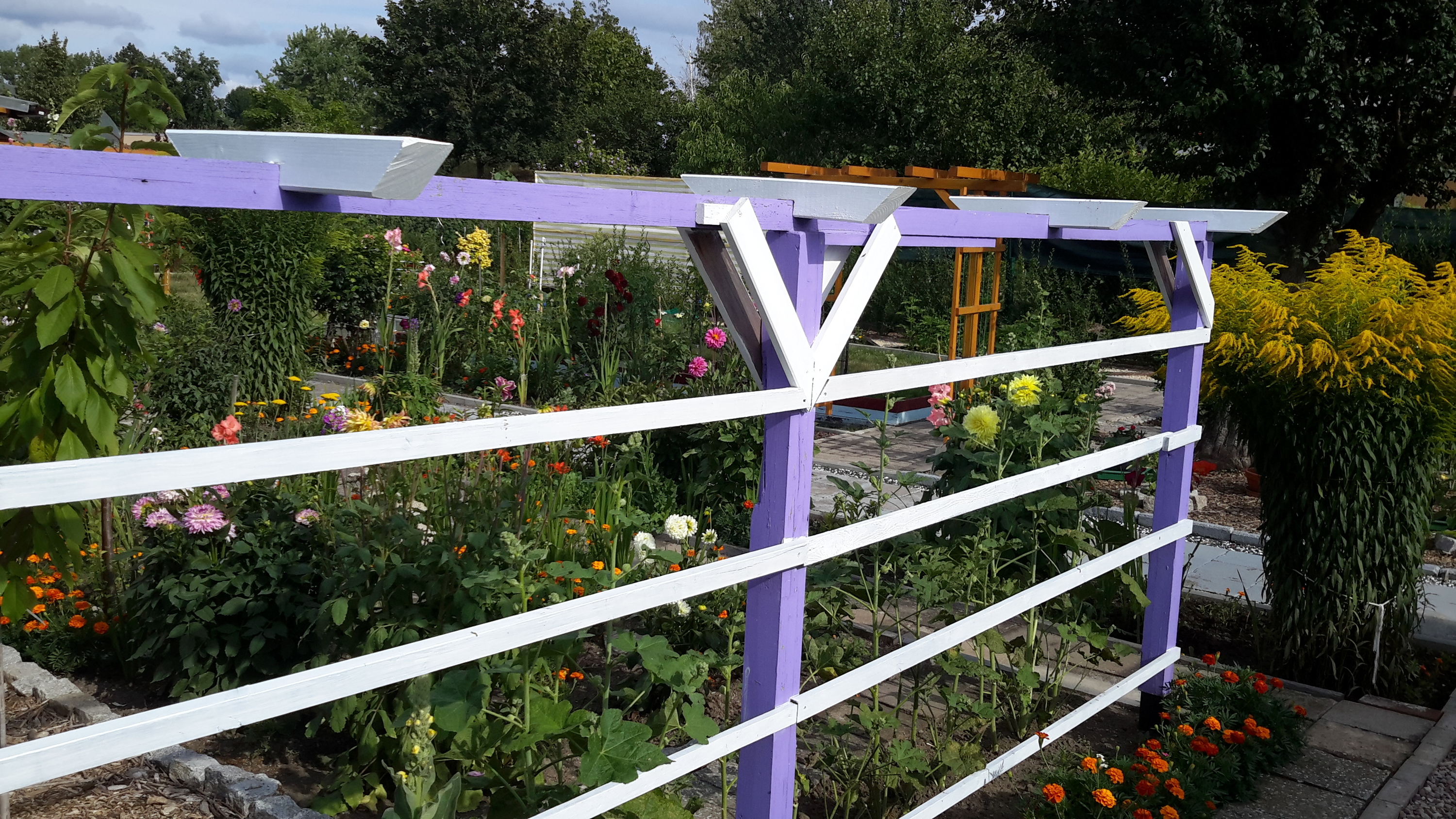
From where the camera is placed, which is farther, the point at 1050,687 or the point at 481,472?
the point at 481,472

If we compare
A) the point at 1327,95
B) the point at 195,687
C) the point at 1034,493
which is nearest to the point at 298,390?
the point at 195,687

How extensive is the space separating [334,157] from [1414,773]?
12.0ft

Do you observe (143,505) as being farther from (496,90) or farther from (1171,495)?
(496,90)

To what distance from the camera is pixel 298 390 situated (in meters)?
6.66

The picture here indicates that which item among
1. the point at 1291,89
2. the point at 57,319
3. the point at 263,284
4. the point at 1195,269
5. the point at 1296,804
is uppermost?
the point at 1291,89

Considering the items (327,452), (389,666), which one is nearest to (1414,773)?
(389,666)

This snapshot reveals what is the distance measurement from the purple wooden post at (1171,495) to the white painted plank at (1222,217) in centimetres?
13

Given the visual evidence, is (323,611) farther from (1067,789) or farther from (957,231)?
(1067,789)

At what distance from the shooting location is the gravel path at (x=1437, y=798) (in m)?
3.17

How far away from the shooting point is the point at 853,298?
211cm

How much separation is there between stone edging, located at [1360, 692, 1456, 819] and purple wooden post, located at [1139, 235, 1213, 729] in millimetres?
682

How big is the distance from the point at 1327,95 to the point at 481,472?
7.83 meters

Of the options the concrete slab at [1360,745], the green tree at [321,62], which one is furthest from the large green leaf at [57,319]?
the green tree at [321,62]

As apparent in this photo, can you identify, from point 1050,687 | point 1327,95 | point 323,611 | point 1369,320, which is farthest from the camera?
point 1327,95
